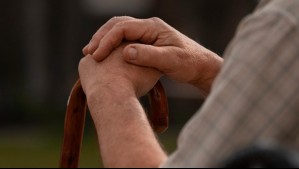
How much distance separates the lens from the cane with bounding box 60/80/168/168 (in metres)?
2.26

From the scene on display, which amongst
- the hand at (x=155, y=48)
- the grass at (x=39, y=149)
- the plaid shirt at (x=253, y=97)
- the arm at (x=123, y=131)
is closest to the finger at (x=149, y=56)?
the hand at (x=155, y=48)

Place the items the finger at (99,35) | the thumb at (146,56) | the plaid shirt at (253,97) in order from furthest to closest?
the finger at (99,35)
the thumb at (146,56)
the plaid shirt at (253,97)

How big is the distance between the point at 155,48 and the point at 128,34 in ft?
0.27

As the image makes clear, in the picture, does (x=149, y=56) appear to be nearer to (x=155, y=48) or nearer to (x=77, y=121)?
(x=155, y=48)

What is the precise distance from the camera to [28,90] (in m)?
15.9

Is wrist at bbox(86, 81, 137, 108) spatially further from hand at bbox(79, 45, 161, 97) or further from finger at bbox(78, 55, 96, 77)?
finger at bbox(78, 55, 96, 77)

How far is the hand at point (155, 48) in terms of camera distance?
2.41 meters

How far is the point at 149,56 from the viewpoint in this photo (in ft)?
7.88

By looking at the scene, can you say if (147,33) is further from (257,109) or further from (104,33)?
(257,109)

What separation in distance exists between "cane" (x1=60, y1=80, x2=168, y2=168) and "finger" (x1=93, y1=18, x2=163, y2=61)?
0.32 feet

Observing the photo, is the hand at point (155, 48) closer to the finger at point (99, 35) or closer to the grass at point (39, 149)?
the finger at point (99, 35)

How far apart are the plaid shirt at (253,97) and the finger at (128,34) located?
21.4 inches

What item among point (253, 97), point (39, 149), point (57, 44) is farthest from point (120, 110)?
point (57, 44)

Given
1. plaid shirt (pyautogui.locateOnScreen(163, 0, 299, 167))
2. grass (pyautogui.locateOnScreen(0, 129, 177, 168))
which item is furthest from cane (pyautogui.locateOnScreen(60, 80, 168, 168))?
grass (pyautogui.locateOnScreen(0, 129, 177, 168))
